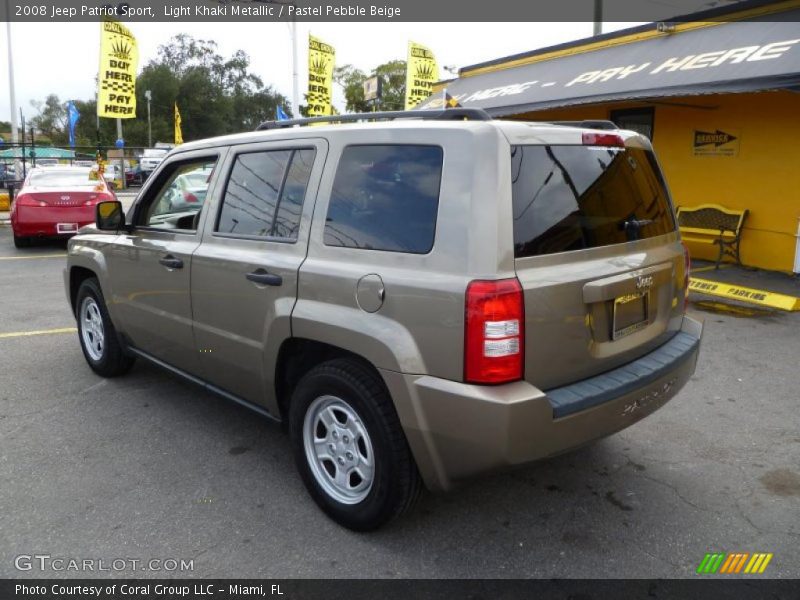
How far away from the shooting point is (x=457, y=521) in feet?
10.1

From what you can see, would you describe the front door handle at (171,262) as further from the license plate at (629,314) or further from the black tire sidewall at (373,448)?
the license plate at (629,314)

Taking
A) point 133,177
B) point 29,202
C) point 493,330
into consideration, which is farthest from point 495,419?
point 133,177

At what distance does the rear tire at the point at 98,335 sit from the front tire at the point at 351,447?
2329 mm

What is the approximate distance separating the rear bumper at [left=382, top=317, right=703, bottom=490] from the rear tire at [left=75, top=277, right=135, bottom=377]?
10.0 feet

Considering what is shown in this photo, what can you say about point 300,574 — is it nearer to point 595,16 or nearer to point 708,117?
point 708,117

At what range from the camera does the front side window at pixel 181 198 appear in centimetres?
390

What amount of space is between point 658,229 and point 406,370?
1606 mm

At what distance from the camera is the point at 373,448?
9.05 ft

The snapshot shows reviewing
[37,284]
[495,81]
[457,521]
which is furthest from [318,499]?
[495,81]

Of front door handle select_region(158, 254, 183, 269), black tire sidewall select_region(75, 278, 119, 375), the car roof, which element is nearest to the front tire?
the car roof

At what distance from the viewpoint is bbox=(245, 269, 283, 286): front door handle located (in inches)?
123

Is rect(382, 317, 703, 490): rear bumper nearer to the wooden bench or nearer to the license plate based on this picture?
the license plate

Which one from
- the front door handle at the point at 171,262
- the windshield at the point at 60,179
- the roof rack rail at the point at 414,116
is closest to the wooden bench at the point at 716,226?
the roof rack rail at the point at 414,116

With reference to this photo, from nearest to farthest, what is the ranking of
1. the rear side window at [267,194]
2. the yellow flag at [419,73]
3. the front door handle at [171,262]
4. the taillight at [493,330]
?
the taillight at [493,330]
the rear side window at [267,194]
the front door handle at [171,262]
the yellow flag at [419,73]
